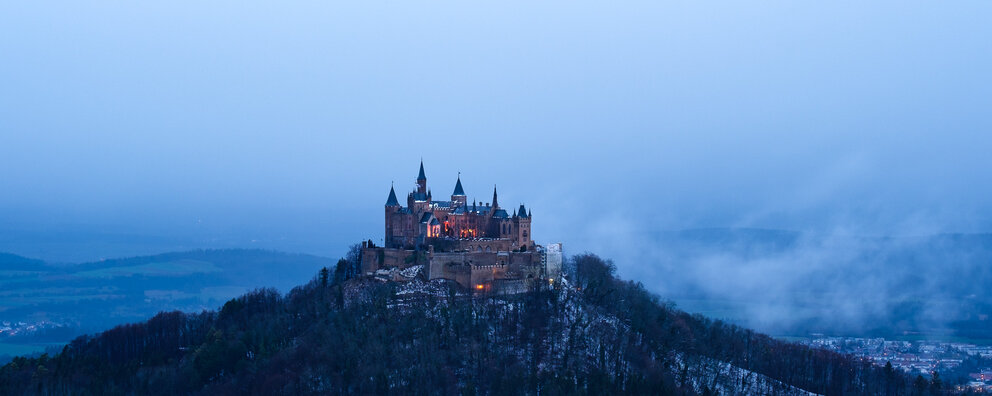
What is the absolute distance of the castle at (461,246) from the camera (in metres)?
80.2

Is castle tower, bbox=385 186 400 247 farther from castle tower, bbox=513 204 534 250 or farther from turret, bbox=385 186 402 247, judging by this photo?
castle tower, bbox=513 204 534 250

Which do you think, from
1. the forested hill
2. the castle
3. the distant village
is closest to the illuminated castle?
the castle

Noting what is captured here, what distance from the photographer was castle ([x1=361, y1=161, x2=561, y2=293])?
263 ft

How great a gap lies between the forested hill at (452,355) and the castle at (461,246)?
215 centimetres

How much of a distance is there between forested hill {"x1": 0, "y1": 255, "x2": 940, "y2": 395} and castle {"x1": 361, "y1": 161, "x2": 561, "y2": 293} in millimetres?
2146

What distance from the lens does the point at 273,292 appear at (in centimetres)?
9856

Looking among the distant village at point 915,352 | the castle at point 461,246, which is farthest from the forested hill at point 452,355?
the distant village at point 915,352

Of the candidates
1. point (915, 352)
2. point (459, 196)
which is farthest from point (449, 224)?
point (915, 352)

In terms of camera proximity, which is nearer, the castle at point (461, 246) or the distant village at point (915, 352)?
the castle at point (461, 246)

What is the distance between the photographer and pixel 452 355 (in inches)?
2709

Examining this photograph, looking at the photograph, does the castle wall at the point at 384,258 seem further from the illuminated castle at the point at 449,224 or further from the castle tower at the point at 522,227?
the castle tower at the point at 522,227

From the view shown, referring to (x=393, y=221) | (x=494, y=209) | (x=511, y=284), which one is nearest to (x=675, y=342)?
(x=511, y=284)

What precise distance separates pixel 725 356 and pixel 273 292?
48.2m

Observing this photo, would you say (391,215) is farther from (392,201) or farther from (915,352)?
(915,352)
